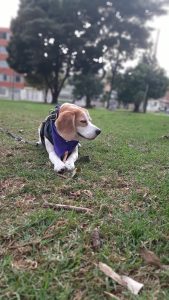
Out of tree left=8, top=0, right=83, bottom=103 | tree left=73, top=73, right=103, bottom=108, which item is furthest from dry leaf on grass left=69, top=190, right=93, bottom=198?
tree left=73, top=73, right=103, bottom=108

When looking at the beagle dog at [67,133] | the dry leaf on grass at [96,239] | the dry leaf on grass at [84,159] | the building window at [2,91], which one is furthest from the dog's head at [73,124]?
the building window at [2,91]

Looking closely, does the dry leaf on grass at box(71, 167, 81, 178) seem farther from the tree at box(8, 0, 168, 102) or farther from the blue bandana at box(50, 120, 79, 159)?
the tree at box(8, 0, 168, 102)

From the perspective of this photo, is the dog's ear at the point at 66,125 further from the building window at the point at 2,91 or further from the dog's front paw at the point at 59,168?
the building window at the point at 2,91

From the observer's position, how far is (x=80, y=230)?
200cm

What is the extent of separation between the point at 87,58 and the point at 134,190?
2736 centimetres

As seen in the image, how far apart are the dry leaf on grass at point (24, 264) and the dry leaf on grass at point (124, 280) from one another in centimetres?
34

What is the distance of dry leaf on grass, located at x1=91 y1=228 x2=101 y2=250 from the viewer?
1836 mm

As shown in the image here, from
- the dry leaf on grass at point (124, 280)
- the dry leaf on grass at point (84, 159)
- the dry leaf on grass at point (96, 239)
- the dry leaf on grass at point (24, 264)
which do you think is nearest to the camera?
the dry leaf on grass at point (124, 280)

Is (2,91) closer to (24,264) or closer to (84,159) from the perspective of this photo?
(84,159)

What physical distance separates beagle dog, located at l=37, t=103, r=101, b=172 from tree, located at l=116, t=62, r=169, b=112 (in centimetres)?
3013

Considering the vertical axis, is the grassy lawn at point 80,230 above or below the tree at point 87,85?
below

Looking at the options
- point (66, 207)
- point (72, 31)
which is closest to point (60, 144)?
point (66, 207)

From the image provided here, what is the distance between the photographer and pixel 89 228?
202 centimetres

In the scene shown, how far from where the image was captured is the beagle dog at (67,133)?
11.4 feet
